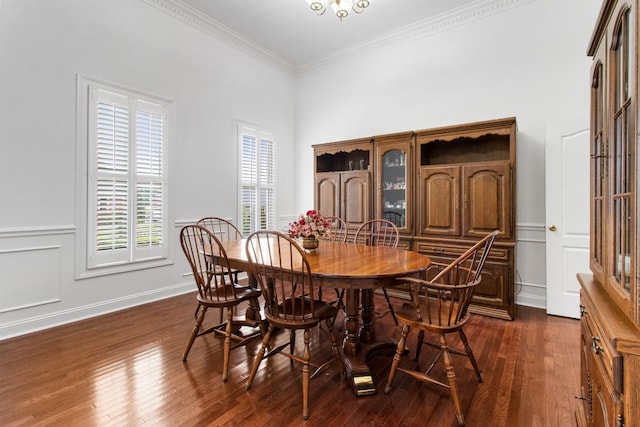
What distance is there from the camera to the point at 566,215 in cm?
329

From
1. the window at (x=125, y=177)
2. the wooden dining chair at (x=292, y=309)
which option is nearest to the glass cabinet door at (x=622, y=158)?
the wooden dining chair at (x=292, y=309)

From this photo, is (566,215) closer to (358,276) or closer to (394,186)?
(394,186)

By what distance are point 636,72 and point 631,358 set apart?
80 cm

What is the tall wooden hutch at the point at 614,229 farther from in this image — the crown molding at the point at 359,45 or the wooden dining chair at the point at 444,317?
the crown molding at the point at 359,45

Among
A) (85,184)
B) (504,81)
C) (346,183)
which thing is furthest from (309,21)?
(85,184)

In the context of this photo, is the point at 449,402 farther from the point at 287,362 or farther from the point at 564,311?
the point at 564,311

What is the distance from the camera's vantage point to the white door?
10.5ft

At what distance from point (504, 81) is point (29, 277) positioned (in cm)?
545

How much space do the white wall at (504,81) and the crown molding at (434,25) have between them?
0.6 inches

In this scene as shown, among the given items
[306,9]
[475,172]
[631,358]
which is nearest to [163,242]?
[306,9]

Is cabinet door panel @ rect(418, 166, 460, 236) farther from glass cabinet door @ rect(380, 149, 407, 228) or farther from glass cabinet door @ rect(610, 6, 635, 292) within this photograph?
glass cabinet door @ rect(610, 6, 635, 292)

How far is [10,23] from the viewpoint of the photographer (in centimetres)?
274

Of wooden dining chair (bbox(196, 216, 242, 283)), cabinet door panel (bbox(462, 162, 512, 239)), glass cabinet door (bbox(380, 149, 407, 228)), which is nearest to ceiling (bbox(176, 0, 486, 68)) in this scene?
glass cabinet door (bbox(380, 149, 407, 228))

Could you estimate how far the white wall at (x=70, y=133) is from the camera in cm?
277
